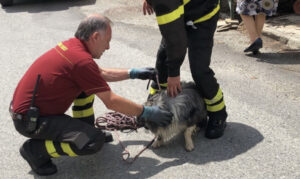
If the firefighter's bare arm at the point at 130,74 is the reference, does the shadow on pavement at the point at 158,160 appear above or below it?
below

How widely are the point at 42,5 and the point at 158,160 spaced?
291 inches

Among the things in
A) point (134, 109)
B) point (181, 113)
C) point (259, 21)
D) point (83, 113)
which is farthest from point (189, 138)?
point (259, 21)

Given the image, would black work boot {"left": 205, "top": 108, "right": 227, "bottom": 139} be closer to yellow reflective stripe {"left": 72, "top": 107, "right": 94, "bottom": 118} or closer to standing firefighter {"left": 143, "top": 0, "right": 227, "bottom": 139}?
standing firefighter {"left": 143, "top": 0, "right": 227, "bottom": 139}

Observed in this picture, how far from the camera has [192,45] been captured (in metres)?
3.44

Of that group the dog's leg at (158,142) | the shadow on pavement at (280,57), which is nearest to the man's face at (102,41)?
the dog's leg at (158,142)

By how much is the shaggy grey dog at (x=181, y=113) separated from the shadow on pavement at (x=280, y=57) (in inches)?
93.8

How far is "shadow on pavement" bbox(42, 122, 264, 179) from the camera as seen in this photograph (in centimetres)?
328

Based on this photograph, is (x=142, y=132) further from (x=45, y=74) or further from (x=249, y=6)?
(x=249, y=6)

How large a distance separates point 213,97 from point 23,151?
5.93ft

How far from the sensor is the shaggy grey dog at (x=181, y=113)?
3.36 meters

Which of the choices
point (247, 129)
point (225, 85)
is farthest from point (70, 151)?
point (225, 85)

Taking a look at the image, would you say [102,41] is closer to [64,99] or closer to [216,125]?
[64,99]

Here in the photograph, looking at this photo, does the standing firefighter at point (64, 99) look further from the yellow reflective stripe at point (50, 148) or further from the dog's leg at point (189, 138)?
the dog's leg at point (189, 138)

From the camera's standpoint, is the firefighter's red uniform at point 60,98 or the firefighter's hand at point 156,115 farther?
the firefighter's hand at point 156,115
